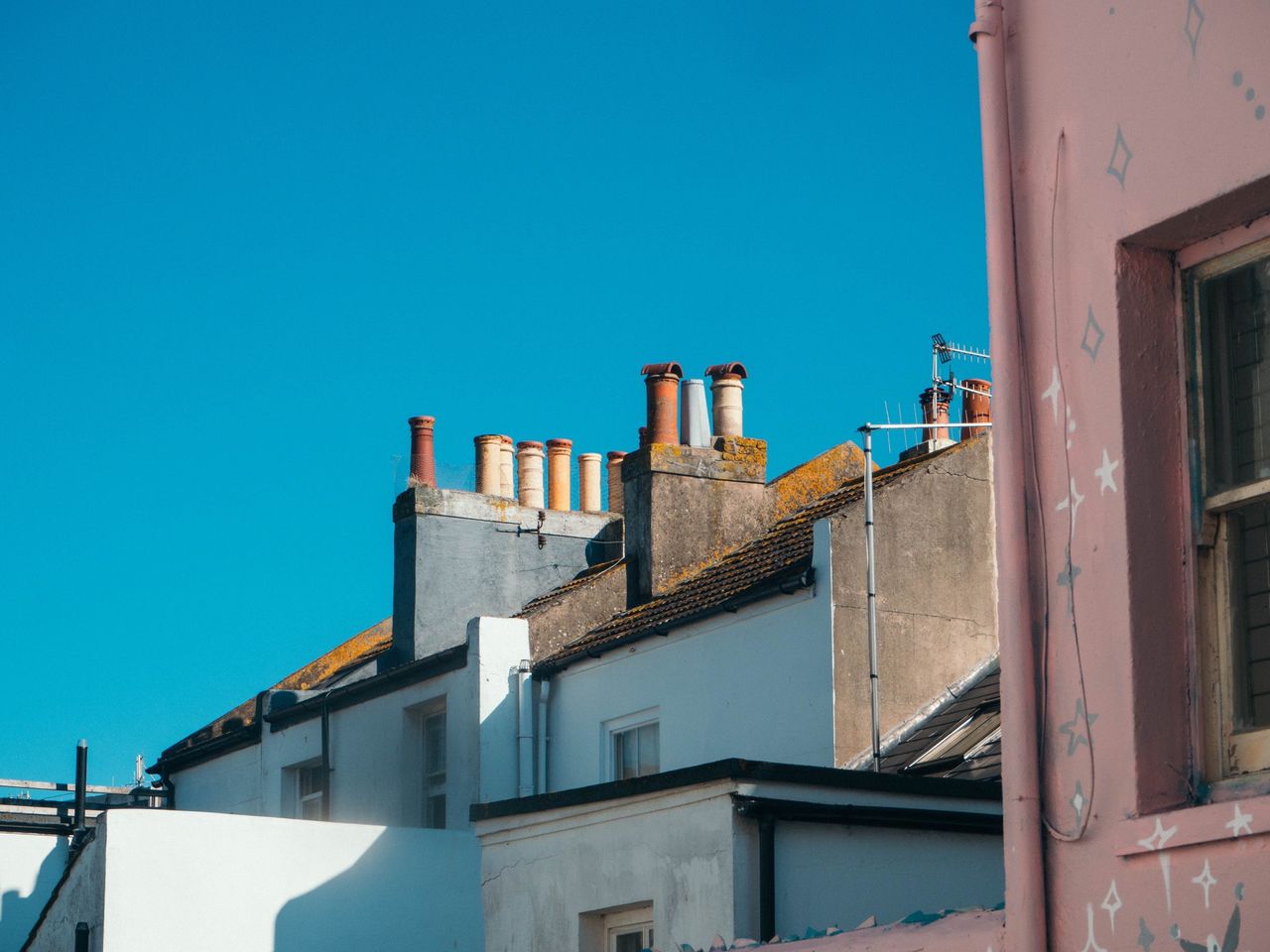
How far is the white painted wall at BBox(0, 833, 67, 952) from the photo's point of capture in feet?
75.7

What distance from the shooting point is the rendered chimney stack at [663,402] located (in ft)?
68.6

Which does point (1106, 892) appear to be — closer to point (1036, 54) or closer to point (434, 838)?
point (1036, 54)

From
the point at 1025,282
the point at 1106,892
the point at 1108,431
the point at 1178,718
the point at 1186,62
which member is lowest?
the point at 1106,892

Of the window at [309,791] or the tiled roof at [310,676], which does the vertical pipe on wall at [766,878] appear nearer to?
the window at [309,791]

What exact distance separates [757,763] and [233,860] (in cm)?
811

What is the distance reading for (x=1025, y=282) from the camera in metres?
6.31

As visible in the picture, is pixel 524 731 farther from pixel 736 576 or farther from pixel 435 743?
pixel 736 576

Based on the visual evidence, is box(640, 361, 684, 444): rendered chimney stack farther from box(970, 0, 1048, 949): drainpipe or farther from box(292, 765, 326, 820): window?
box(970, 0, 1048, 949): drainpipe

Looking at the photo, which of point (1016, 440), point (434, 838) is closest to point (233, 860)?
point (434, 838)

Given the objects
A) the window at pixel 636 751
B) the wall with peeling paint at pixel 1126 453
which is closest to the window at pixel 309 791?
the window at pixel 636 751

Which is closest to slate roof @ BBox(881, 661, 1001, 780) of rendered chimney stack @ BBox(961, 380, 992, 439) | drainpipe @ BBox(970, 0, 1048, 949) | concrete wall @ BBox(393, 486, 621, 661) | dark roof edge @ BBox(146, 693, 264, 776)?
rendered chimney stack @ BBox(961, 380, 992, 439)

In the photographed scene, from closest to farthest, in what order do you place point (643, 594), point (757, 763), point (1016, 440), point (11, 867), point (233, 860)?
point (1016, 440), point (757, 763), point (233, 860), point (643, 594), point (11, 867)

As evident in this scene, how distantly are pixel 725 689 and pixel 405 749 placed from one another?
5.18 m

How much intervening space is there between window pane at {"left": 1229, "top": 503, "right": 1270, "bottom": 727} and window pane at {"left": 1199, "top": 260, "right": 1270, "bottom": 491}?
0.15 metres
